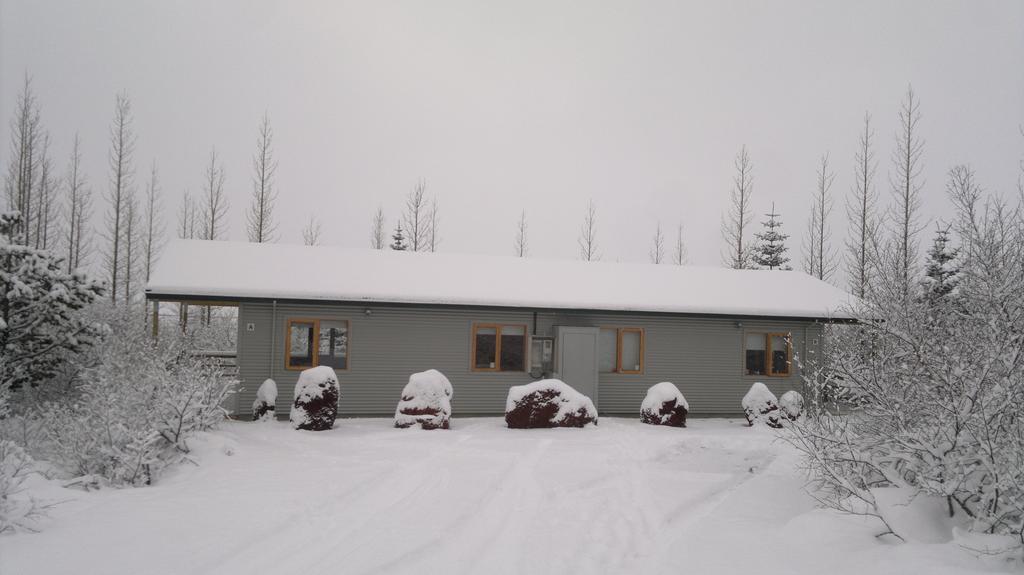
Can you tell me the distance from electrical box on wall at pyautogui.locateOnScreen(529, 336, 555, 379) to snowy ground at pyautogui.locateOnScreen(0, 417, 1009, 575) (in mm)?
4417

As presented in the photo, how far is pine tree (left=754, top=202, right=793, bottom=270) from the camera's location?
35.6 metres

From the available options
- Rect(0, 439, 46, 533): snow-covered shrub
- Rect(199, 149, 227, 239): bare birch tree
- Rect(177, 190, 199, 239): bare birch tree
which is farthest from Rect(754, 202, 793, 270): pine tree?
Rect(0, 439, 46, 533): snow-covered shrub

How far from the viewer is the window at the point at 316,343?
13156 millimetres

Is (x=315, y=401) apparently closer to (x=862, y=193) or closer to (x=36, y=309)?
(x=36, y=309)

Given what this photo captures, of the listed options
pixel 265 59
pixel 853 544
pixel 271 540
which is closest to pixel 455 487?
pixel 271 540

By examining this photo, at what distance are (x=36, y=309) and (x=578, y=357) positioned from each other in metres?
11.1

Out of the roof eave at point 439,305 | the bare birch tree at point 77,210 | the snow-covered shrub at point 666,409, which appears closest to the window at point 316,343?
the roof eave at point 439,305

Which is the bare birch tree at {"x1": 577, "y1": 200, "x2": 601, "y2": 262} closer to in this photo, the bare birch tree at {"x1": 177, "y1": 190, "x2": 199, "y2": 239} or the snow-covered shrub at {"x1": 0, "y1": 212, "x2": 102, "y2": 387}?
the bare birch tree at {"x1": 177, "y1": 190, "x2": 199, "y2": 239}

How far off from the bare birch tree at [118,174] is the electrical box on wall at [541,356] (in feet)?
72.6

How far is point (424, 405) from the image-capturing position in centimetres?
1205

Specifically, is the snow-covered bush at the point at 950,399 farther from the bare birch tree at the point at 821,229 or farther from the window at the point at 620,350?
the bare birch tree at the point at 821,229

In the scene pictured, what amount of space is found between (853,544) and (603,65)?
1448 inches

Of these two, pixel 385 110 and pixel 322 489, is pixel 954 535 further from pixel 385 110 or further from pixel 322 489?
pixel 385 110

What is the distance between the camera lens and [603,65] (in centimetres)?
3791
